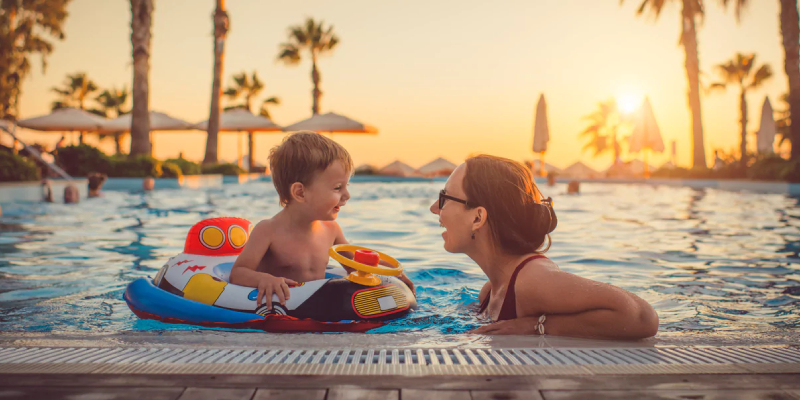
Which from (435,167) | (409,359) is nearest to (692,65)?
(435,167)

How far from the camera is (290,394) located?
1669mm

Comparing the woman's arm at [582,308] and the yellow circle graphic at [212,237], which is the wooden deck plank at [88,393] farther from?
the yellow circle graphic at [212,237]

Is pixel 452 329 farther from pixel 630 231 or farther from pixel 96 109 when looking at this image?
pixel 96 109

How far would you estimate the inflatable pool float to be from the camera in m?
3.20

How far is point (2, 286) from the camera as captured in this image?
477 centimetres

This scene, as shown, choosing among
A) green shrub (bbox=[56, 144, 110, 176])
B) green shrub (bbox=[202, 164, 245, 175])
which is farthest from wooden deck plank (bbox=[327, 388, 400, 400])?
green shrub (bbox=[202, 164, 245, 175])

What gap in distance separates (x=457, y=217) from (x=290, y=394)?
4.26ft

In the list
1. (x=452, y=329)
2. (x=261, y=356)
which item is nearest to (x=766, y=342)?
(x=452, y=329)

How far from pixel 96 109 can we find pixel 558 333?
55388 mm

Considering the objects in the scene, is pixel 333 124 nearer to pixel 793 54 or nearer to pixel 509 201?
pixel 793 54

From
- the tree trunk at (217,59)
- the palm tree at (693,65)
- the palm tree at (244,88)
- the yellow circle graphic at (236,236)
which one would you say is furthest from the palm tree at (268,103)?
the yellow circle graphic at (236,236)

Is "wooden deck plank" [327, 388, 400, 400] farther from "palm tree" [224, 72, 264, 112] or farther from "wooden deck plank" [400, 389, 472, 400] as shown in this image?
"palm tree" [224, 72, 264, 112]

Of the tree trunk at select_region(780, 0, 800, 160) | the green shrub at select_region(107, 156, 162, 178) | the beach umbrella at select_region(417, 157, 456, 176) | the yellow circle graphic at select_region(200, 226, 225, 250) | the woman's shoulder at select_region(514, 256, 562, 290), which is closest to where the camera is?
the woman's shoulder at select_region(514, 256, 562, 290)

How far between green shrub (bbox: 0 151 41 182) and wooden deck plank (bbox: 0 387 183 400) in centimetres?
1419
